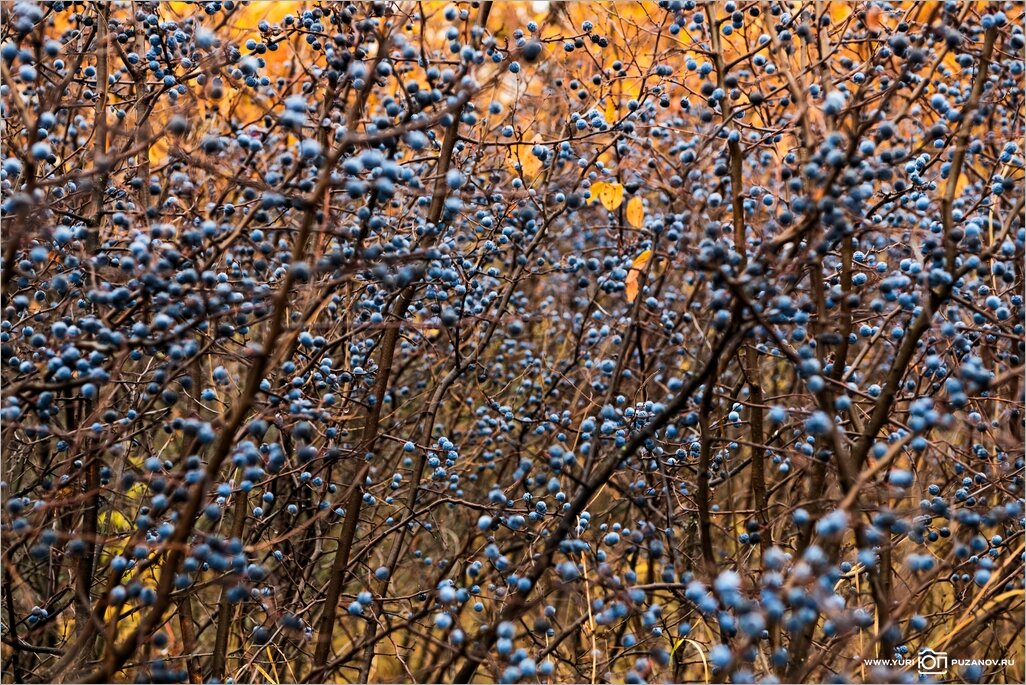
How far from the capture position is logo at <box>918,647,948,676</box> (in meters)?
3.65

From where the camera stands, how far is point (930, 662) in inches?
150

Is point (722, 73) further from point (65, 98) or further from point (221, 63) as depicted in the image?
point (65, 98)

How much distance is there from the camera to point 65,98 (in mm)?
5137

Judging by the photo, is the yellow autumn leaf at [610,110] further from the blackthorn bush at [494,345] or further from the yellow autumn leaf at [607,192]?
the yellow autumn leaf at [607,192]

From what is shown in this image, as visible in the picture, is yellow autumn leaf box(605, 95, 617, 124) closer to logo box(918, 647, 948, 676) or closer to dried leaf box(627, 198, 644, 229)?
dried leaf box(627, 198, 644, 229)

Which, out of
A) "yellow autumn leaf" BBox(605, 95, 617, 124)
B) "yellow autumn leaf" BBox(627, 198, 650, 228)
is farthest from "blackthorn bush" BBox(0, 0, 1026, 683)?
"yellow autumn leaf" BBox(627, 198, 650, 228)

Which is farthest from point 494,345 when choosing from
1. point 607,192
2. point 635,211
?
point 607,192

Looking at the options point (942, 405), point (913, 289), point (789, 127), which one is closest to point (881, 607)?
point (942, 405)

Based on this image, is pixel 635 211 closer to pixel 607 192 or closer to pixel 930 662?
pixel 607 192

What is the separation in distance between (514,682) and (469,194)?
8.82ft

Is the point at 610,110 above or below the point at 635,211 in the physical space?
above

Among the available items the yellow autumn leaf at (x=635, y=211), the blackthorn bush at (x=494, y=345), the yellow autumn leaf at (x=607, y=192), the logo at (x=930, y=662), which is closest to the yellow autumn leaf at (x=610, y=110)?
the blackthorn bush at (x=494, y=345)

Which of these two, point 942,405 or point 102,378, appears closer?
point 102,378

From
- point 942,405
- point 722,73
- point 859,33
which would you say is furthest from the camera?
point 859,33
